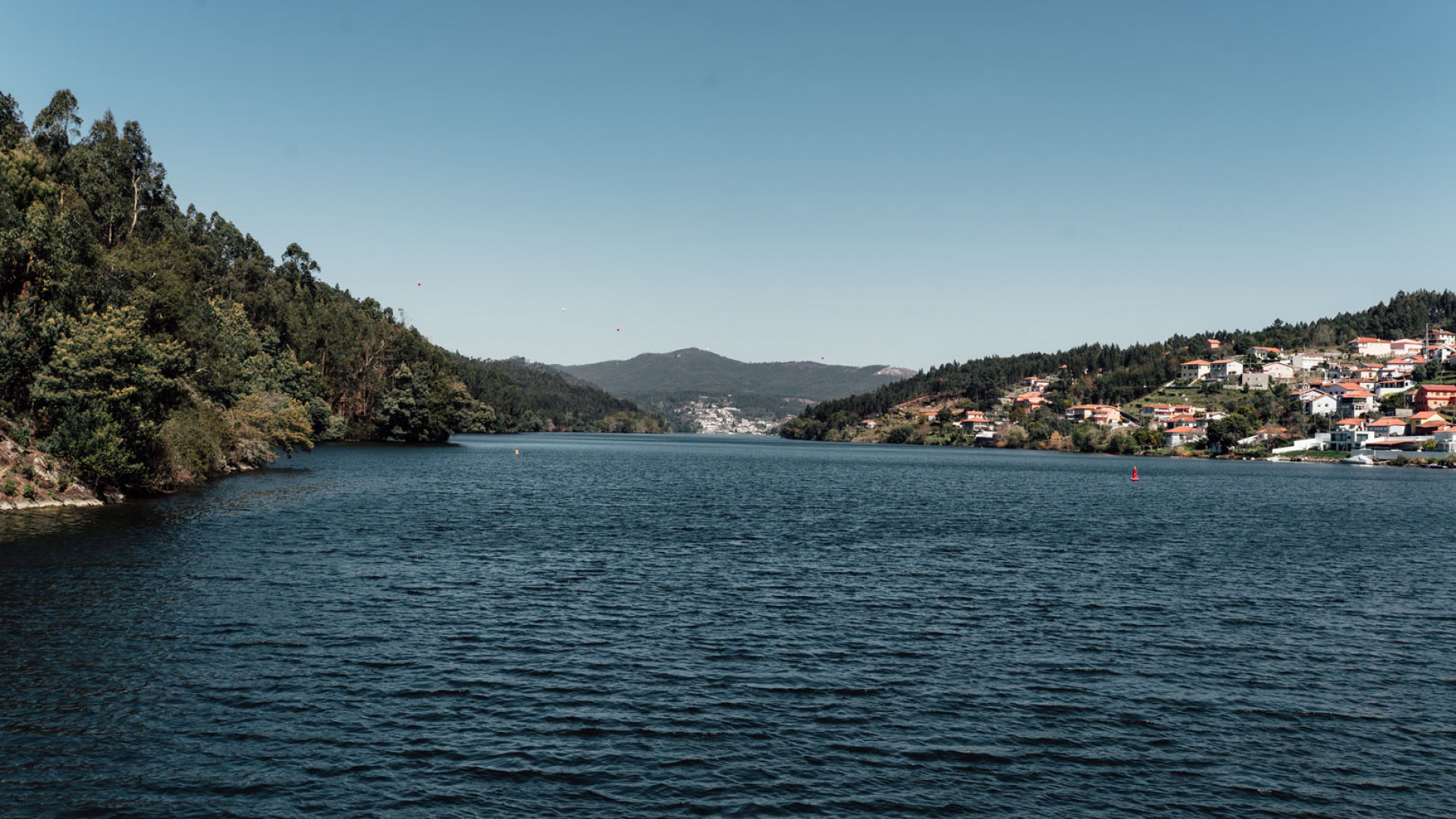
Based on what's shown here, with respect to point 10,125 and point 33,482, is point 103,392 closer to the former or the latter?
point 33,482

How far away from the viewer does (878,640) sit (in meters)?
32.2

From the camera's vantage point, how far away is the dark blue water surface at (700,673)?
755 inches

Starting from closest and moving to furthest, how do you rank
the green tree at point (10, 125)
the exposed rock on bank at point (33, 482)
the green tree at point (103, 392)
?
the exposed rock on bank at point (33, 482)
the green tree at point (103, 392)
the green tree at point (10, 125)

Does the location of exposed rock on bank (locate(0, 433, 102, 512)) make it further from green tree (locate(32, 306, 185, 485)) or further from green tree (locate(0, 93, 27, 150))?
green tree (locate(0, 93, 27, 150))

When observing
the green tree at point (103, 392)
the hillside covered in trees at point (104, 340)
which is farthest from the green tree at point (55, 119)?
the green tree at point (103, 392)

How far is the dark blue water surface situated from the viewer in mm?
Answer: 19188

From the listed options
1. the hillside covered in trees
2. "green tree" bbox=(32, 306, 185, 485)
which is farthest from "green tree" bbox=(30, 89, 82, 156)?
"green tree" bbox=(32, 306, 185, 485)

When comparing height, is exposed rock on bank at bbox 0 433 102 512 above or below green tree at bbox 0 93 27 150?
below

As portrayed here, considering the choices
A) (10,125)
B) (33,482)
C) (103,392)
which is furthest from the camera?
(10,125)

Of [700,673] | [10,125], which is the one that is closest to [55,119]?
[10,125]

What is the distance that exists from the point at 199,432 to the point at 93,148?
6026 cm

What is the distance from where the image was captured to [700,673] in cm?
2759

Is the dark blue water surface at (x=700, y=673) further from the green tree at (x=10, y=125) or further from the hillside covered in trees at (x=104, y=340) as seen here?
the green tree at (x=10, y=125)

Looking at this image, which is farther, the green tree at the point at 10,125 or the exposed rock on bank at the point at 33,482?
the green tree at the point at 10,125
